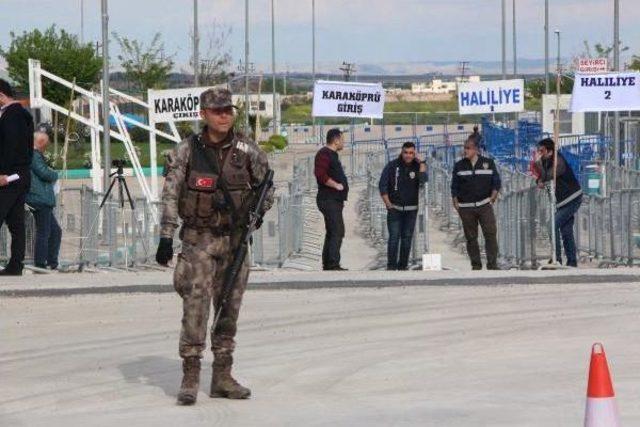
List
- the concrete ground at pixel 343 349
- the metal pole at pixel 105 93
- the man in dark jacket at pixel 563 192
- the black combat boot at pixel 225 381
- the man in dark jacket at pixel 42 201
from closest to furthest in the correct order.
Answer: the concrete ground at pixel 343 349 → the black combat boot at pixel 225 381 → the man in dark jacket at pixel 42 201 → the man in dark jacket at pixel 563 192 → the metal pole at pixel 105 93

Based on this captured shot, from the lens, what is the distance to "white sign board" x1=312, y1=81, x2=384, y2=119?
28.6 m

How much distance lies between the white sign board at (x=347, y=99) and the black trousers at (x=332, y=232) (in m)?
8.20

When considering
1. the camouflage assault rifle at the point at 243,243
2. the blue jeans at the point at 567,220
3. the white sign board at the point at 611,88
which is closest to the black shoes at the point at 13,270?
the blue jeans at the point at 567,220

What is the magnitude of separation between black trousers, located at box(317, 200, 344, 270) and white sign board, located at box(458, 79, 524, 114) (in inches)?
449

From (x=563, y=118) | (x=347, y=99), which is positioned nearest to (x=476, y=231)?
(x=347, y=99)

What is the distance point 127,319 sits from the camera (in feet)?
47.2

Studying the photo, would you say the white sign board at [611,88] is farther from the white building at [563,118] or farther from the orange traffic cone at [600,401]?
the white building at [563,118]

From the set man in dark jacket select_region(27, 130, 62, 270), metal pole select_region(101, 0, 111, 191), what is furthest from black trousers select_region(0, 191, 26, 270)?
metal pole select_region(101, 0, 111, 191)

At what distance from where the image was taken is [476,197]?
794 inches

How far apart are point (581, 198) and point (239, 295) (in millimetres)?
11710

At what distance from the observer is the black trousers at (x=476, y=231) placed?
790 inches

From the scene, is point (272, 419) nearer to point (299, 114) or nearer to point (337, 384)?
point (337, 384)

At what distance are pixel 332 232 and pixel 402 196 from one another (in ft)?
3.22

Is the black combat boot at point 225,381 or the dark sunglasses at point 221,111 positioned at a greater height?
the dark sunglasses at point 221,111
